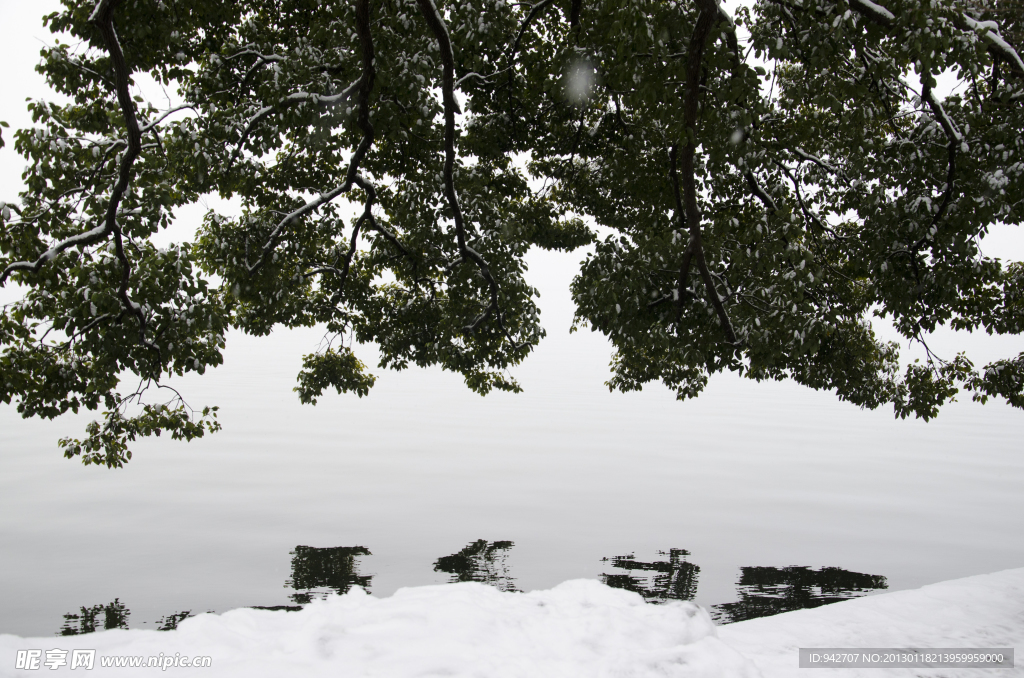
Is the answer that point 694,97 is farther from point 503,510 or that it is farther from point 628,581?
point 503,510

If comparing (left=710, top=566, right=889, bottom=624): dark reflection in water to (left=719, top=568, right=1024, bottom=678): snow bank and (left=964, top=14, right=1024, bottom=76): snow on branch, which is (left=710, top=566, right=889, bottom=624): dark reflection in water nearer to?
(left=719, top=568, right=1024, bottom=678): snow bank

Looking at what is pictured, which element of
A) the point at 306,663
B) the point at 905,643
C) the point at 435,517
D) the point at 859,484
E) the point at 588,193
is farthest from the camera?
the point at 859,484

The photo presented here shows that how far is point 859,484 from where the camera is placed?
21.3 metres

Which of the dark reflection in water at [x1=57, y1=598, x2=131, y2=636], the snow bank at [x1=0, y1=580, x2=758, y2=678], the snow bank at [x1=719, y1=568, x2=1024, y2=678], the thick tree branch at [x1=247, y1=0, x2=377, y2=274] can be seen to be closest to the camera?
the snow bank at [x1=0, y1=580, x2=758, y2=678]

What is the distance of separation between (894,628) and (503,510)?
14.1 metres

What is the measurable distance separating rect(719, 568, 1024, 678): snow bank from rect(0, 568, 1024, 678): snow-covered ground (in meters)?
0.01

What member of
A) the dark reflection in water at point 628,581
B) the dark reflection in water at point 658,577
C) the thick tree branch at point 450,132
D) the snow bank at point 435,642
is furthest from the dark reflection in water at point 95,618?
the snow bank at point 435,642

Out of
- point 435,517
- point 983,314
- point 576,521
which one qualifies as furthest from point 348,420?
point 983,314

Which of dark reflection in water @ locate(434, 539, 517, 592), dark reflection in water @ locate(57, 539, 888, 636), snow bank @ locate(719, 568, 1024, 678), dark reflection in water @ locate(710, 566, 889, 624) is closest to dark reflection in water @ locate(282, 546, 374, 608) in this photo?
dark reflection in water @ locate(57, 539, 888, 636)

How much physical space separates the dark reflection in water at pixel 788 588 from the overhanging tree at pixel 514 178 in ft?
11.5

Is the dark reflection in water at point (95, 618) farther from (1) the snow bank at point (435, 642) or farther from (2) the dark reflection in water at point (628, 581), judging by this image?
(1) the snow bank at point (435, 642)

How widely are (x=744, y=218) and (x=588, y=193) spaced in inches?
106

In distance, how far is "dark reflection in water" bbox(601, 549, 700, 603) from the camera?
11.2 metres

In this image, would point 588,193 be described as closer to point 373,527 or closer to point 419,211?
point 419,211
